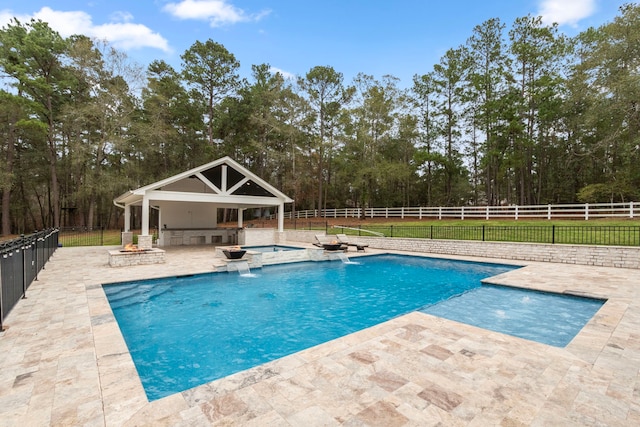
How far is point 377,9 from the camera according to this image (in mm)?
12750

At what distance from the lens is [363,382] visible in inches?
109

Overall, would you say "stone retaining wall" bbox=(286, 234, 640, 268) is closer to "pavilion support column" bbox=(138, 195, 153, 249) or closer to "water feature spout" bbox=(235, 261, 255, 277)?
"water feature spout" bbox=(235, 261, 255, 277)

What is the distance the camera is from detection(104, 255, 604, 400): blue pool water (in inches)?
154

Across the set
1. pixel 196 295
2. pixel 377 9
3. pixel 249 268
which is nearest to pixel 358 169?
pixel 377 9

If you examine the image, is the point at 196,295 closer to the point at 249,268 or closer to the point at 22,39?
the point at 249,268

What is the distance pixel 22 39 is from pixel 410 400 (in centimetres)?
3080

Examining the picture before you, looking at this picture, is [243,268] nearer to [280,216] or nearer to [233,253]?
[233,253]

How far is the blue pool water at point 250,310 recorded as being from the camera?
12.8 feet

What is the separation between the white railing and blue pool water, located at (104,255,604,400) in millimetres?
9647

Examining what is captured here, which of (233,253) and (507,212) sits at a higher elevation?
(507,212)

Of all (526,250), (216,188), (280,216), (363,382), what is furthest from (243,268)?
(526,250)

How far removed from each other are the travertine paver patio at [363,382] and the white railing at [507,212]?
14688 millimetres

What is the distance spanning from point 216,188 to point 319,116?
16066 mm

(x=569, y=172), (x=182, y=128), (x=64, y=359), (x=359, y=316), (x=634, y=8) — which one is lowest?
(x=359, y=316)
